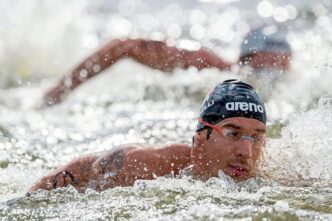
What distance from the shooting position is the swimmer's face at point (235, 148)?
619cm

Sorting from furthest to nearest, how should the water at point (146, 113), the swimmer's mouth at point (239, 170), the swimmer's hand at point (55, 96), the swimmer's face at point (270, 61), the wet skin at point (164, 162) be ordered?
the swimmer's face at point (270, 61) < the swimmer's hand at point (55, 96) < the wet skin at point (164, 162) < the swimmer's mouth at point (239, 170) < the water at point (146, 113)


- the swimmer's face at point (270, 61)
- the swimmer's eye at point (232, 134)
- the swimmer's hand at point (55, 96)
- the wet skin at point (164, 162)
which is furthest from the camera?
the swimmer's face at point (270, 61)

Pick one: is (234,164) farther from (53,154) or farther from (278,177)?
(53,154)

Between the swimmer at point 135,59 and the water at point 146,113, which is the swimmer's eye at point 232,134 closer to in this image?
the water at point 146,113

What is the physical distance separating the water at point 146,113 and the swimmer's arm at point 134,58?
113 cm

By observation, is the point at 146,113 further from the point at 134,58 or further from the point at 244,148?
the point at 244,148

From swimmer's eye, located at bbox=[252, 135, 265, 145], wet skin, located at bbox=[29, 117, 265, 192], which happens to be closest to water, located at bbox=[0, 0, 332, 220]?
wet skin, located at bbox=[29, 117, 265, 192]

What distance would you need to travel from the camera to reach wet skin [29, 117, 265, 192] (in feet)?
20.5

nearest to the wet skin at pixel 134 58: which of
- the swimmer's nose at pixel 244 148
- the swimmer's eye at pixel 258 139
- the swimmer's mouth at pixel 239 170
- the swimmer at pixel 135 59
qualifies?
the swimmer at pixel 135 59

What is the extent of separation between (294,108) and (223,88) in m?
4.31

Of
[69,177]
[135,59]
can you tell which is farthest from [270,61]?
[69,177]

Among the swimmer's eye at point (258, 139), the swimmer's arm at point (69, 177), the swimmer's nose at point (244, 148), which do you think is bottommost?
the swimmer's arm at point (69, 177)

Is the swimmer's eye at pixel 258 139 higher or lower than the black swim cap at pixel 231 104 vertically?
lower

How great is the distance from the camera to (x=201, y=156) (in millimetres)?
6594
